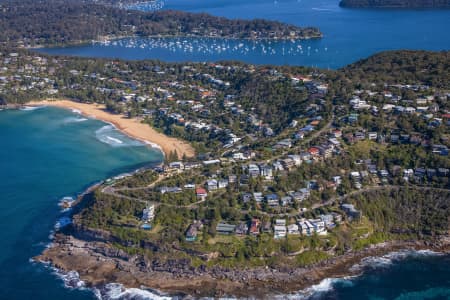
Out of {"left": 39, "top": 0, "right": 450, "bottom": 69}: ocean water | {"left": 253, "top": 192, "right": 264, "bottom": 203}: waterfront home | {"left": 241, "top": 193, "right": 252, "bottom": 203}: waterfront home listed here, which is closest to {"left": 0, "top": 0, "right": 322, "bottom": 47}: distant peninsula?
{"left": 39, "top": 0, "right": 450, "bottom": 69}: ocean water

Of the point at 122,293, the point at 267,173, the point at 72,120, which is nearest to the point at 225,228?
the point at 267,173

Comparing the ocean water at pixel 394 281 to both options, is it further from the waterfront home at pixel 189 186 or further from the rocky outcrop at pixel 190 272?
the waterfront home at pixel 189 186

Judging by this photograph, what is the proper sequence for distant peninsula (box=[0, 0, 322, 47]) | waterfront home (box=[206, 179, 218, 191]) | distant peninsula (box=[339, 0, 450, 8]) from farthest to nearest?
distant peninsula (box=[339, 0, 450, 8]), distant peninsula (box=[0, 0, 322, 47]), waterfront home (box=[206, 179, 218, 191])

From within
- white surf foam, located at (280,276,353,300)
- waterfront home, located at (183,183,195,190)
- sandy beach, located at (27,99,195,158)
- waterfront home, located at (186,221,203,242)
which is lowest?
white surf foam, located at (280,276,353,300)

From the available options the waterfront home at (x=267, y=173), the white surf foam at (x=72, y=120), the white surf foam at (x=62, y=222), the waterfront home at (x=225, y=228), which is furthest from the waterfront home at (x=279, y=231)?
the white surf foam at (x=72, y=120)

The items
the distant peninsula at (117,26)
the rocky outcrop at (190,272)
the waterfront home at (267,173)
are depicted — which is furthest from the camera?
the distant peninsula at (117,26)

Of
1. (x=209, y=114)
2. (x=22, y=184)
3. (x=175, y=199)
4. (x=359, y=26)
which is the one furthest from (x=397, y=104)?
(x=359, y=26)

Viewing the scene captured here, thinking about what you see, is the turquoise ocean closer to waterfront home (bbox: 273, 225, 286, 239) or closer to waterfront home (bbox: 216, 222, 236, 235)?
waterfront home (bbox: 273, 225, 286, 239)
